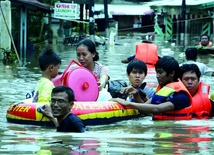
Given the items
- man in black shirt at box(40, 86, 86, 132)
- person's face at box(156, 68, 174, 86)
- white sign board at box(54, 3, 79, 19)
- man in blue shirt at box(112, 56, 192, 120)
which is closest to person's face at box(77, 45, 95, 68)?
man in blue shirt at box(112, 56, 192, 120)

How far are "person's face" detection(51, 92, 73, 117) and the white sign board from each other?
75.3 feet

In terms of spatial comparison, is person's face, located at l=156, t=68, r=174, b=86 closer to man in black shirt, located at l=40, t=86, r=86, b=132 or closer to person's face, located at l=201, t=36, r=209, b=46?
man in black shirt, located at l=40, t=86, r=86, b=132

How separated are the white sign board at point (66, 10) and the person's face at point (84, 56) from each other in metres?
20.5

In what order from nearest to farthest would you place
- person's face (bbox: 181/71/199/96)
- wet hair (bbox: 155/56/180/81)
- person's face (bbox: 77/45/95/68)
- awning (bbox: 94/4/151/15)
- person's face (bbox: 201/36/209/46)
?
wet hair (bbox: 155/56/180/81)
person's face (bbox: 181/71/199/96)
person's face (bbox: 77/45/95/68)
person's face (bbox: 201/36/209/46)
awning (bbox: 94/4/151/15)

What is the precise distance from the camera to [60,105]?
776 centimetres

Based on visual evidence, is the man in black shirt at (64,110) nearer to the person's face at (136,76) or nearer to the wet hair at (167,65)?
the wet hair at (167,65)

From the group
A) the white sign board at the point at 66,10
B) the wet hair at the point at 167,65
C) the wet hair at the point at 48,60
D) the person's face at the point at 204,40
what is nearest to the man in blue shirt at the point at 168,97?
the wet hair at the point at 167,65

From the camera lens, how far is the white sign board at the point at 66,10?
30672mm

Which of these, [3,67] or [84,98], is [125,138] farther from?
[3,67]

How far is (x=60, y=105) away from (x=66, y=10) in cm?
2346

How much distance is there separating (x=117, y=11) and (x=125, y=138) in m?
50.0

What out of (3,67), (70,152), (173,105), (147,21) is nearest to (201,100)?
(173,105)

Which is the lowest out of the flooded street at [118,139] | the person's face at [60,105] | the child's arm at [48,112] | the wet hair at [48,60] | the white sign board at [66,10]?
the flooded street at [118,139]

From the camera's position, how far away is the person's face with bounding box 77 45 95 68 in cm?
1002
